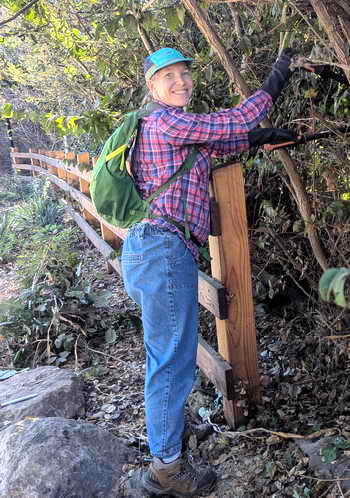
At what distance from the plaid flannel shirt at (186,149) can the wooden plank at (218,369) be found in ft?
2.44

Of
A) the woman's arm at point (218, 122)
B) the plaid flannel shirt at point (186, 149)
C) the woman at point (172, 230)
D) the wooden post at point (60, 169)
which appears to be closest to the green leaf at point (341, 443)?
the woman at point (172, 230)

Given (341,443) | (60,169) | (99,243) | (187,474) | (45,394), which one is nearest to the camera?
(341,443)

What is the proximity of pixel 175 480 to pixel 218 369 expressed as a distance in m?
0.62

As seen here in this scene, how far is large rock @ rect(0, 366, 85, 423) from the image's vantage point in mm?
3268

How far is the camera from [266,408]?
290cm

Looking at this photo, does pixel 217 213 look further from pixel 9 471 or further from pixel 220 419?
pixel 9 471

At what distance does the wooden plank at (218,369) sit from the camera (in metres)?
2.75

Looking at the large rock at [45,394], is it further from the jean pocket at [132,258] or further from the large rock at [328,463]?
the large rock at [328,463]

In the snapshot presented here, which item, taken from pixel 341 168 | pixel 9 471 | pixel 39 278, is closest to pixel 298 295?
pixel 341 168

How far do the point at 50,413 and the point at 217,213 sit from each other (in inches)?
70.1

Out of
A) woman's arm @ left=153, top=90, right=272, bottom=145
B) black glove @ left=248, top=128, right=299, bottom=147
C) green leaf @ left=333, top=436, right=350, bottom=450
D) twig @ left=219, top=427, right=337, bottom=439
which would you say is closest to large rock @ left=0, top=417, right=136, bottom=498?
twig @ left=219, top=427, right=337, bottom=439

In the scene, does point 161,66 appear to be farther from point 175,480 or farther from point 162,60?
point 175,480

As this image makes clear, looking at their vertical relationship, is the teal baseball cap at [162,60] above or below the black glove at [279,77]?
above

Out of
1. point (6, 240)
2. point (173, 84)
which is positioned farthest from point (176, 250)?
point (6, 240)
